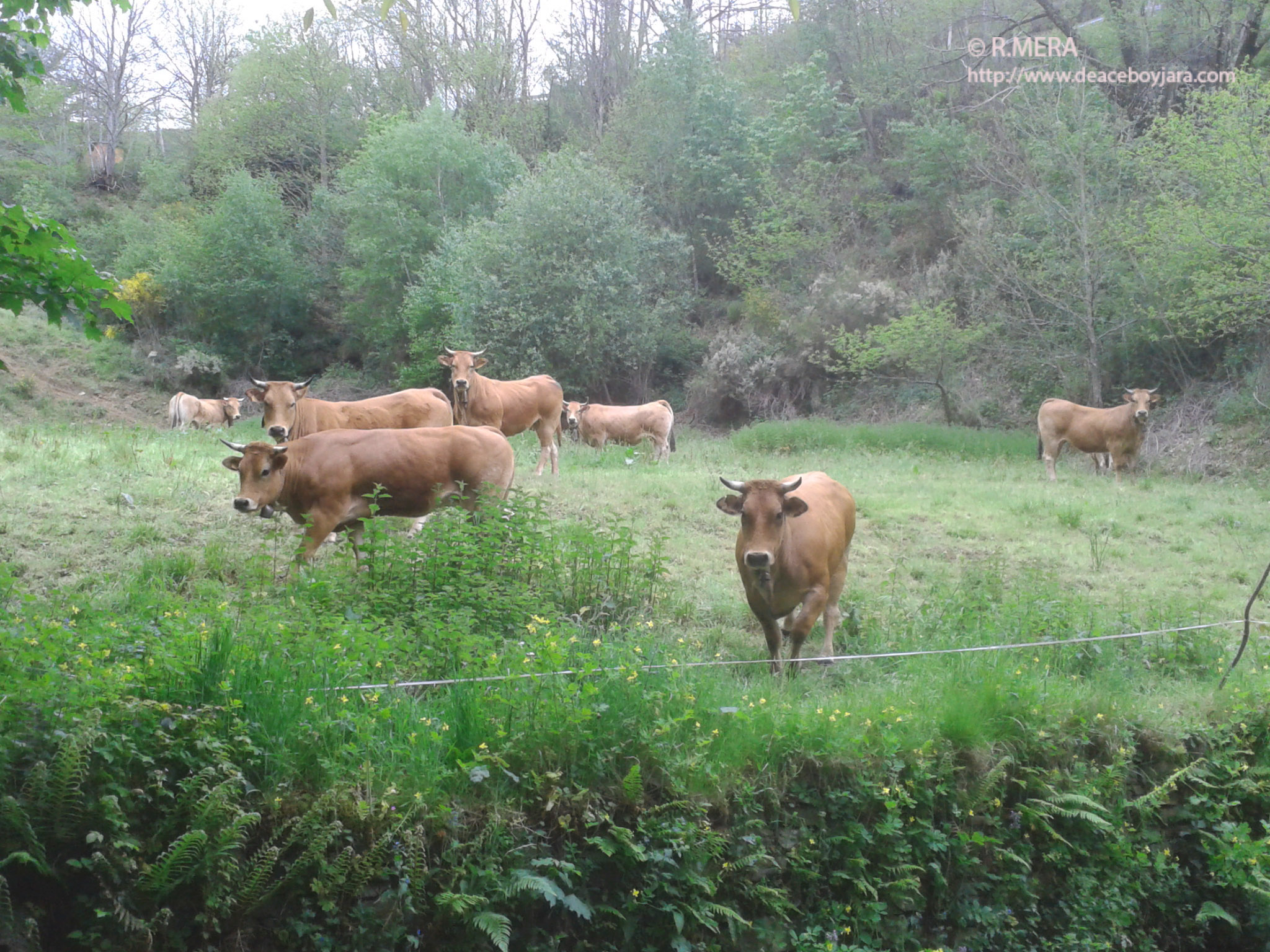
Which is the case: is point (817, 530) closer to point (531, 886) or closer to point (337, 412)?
point (531, 886)

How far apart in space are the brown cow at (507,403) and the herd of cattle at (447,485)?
31 millimetres

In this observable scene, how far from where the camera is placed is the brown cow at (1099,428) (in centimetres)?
2045

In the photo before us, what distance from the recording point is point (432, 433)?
428 inches

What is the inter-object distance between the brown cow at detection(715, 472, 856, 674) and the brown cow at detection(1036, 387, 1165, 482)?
12943 mm

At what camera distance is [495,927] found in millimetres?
4691

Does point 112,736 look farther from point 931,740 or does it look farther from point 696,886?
point 931,740

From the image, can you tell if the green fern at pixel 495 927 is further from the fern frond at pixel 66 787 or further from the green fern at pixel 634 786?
the fern frond at pixel 66 787

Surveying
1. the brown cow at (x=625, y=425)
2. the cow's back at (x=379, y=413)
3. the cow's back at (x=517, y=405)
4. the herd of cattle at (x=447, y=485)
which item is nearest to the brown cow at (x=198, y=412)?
the brown cow at (x=625, y=425)

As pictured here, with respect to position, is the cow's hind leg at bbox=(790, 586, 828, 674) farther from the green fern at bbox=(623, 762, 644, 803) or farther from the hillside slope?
the hillside slope

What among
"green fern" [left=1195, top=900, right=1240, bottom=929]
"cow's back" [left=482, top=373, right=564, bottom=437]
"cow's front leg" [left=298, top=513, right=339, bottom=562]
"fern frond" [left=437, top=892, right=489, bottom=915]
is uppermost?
"cow's back" [left=482, top=373, right=564, bottom=437]

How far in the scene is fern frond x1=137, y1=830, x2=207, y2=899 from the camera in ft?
14.4

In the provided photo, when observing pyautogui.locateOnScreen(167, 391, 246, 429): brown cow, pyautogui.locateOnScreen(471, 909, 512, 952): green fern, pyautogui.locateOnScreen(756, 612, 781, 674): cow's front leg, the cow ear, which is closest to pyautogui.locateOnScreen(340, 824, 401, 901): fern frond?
pyautogui.locateOnScreen(471, 909, 512, 952): green fern

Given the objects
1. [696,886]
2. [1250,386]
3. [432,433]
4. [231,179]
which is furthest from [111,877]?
[231,179]

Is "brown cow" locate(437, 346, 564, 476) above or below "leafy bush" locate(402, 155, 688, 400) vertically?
below
